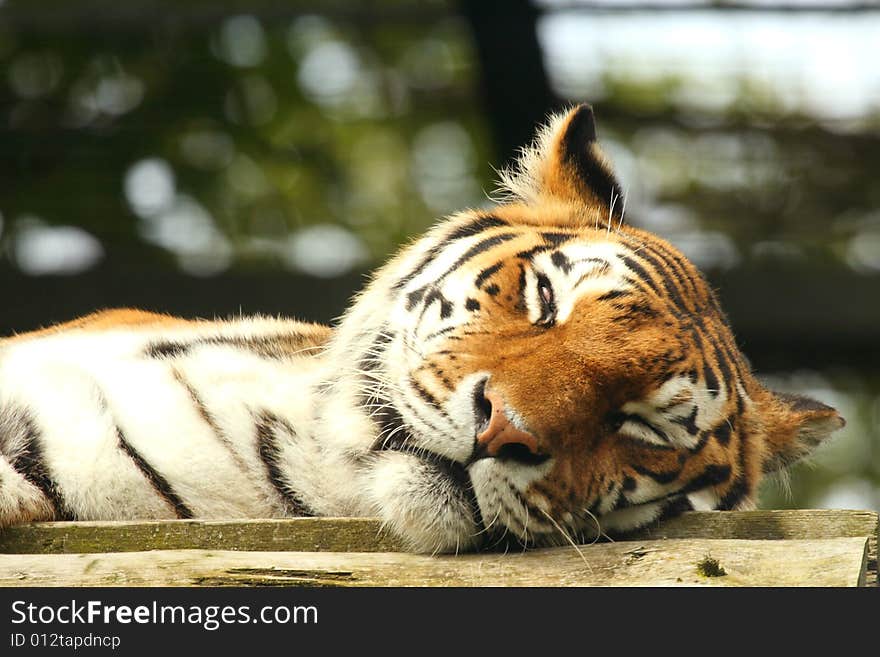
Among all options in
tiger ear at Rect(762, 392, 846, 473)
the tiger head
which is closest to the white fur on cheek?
the tiger head

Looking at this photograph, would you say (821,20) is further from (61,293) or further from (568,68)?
(61,293)

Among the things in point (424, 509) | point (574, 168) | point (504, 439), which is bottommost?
point (424, 509)

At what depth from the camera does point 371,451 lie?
2.70 metres

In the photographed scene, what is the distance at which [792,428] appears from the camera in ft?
10.2

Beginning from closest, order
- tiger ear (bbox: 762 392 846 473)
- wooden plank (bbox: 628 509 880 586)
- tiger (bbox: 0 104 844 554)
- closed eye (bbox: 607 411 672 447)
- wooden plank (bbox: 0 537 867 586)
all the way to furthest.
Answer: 1. wooden plank (bbox: 0 537 867 586)
2. wooden plank (bbox: 628 509 880 586)
3. tiger (bbox: 0 104 844 554)
4. closed eye (bbox: 607 411 672 447)
5. tiger ear (bbox: 762 392 846 473)

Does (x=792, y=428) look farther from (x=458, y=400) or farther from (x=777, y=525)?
(x=458, y=400)

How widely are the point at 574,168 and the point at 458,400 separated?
1295 millimetres

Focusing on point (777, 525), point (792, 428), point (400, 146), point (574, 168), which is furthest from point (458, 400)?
point (400, 146)

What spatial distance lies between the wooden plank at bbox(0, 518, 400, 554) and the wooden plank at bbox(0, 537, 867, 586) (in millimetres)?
156

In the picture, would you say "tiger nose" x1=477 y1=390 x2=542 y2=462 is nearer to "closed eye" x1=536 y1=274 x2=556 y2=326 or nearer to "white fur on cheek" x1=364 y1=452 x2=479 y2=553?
"white fur on cheek" x1=364 y1=452 x2=479 y2=553

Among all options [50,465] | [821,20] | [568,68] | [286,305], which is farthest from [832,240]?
[50,465]

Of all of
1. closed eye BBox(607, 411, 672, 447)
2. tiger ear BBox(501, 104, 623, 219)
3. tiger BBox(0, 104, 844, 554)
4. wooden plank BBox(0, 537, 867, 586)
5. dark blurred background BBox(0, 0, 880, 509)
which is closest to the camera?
wooden plank BBox(0, 537, 867, 586)

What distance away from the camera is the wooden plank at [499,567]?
198 cm

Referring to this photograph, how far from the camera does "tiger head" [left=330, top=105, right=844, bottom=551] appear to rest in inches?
92.4
